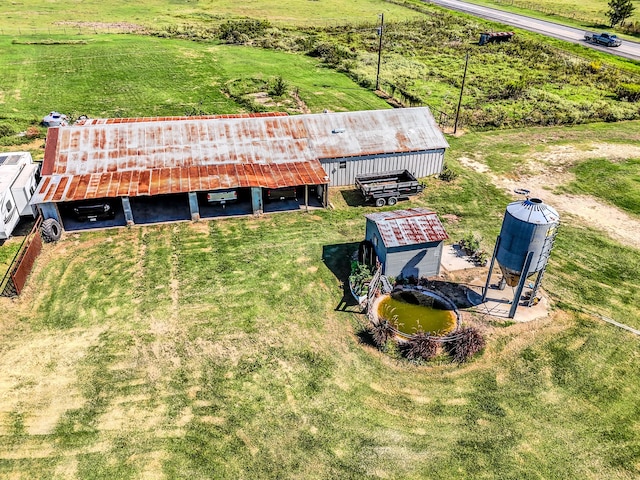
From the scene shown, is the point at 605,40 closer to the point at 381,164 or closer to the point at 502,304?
the point at 381,164

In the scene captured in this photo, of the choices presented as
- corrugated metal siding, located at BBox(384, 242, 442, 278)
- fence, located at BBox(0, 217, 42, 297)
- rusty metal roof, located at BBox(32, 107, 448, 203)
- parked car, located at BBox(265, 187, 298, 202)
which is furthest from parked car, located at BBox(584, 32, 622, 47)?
fence, located at BBox(0, 217, 42, 297)

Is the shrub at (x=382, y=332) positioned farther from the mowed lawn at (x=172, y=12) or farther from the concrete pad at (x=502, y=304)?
the mowed lawn at (x=172, y=12)

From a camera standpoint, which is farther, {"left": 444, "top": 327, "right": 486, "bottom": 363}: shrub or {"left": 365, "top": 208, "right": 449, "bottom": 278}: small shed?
Result: {"left": 365, "top": 208, "right": 449, "bottom": 278}: small shed

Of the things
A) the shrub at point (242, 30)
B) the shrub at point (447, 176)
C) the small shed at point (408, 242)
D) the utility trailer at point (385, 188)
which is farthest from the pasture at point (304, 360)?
the shrub at point (242, 30)

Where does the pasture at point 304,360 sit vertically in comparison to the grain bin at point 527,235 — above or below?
below

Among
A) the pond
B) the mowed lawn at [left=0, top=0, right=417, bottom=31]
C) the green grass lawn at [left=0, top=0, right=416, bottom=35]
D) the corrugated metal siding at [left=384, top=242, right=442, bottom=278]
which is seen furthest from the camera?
the mowed lawn at [left=0, top=0, right=417, bottom=31]

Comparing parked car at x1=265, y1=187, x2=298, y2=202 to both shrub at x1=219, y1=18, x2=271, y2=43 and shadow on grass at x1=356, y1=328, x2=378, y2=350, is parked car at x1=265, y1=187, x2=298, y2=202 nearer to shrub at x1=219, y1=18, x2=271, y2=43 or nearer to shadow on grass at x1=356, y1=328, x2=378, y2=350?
shadow on grass at x1=356, y1=328, x2=378, y2=350
